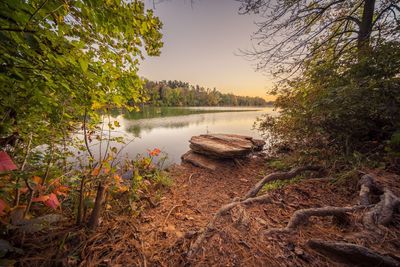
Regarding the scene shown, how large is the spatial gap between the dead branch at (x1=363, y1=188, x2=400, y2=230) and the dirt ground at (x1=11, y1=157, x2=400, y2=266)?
Result: 0.05 m

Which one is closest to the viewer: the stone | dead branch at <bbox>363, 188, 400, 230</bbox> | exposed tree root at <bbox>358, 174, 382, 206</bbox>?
dead branch at <bbox>363, 188, 400, 230</bbox>

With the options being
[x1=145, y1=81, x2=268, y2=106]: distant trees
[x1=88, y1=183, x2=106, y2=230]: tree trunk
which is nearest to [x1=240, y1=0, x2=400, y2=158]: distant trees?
[x1=88, y1=183, x2=106, y2=230]: tree trunk

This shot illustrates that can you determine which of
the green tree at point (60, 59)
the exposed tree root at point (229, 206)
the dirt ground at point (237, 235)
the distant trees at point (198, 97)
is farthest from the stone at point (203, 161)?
the distant trees at point (198, 97)

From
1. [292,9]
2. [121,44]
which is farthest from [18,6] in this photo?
[292,9]

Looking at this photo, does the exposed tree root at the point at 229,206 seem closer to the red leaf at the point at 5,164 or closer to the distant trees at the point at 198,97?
the red leaf at the point at 5,164

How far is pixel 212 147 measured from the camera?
4977 millimetres

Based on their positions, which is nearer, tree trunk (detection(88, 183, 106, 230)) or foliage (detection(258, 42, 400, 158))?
tree trunk (detection(88, 183, 106, 230))

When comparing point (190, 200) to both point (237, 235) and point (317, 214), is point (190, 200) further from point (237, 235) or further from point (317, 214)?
point (317, 214)

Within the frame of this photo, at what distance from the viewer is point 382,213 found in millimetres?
1346

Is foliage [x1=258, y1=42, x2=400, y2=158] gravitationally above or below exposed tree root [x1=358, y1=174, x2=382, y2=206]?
above

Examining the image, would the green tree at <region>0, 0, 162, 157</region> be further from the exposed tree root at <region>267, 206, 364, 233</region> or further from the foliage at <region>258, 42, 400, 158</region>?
the foliage at <region>258, 42, 400, 158</region>

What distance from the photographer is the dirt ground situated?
1.15m

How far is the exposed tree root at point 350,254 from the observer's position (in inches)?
37.9

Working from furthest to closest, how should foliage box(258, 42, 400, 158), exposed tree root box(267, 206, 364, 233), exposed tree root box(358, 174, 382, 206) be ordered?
foliage box(258, 42, 400, 158) → exposed tree root box(358, 174, 382, 206) → exposed tree root box(267, 206, 364, 233)
